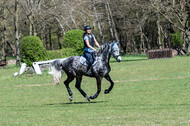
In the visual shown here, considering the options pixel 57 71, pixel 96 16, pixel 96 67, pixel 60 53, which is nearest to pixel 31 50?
pixel 60 53

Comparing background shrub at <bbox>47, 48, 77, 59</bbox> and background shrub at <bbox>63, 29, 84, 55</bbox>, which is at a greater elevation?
background shrub at <bbox>63, 29, 84, 55</bbox>

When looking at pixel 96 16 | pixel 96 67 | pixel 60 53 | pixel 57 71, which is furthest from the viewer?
pixel 96 16

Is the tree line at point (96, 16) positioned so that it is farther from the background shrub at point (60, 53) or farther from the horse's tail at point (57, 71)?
the horse's tail at point (57, 71)

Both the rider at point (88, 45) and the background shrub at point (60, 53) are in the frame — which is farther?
the background shrub at point (60, 53)

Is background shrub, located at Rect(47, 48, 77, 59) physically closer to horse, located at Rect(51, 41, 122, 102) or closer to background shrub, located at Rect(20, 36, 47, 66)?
background shrub, located at Rect(20, 36, 47, 66)

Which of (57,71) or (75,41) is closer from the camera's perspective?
(57,71)

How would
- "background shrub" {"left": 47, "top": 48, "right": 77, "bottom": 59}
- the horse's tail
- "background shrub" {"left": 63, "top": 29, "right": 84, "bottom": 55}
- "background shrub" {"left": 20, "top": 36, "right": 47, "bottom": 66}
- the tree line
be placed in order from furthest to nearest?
the tree line < "background shrub" {"left": 63, "top": 29, "right": 84, "bottom": 55} < "background shrub" {"left": 47, "top": 48, "right": 77, "bottom": 59} < "background shrub" {"left": 20, "top": 36, "right": 47, "bottom": 66} < the horse's tail

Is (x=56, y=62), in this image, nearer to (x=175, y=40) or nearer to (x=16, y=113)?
(x=16, y=113)

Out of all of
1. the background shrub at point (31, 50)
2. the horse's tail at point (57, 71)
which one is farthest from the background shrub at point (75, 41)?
the horse's tail at point (57, 71)

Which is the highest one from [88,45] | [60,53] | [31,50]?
[88,45]

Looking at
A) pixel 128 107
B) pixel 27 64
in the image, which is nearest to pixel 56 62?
pixel 128 107

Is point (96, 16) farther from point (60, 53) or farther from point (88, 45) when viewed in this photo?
point (88, 45)

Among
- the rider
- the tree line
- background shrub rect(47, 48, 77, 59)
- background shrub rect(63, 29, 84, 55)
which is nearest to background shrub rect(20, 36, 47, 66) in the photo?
background shrub rect(47, 48, 77, 59)

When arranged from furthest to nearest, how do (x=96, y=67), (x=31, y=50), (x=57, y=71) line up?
(x=31, y=50) < (x=57, y=71) < (x=96, y=67)
